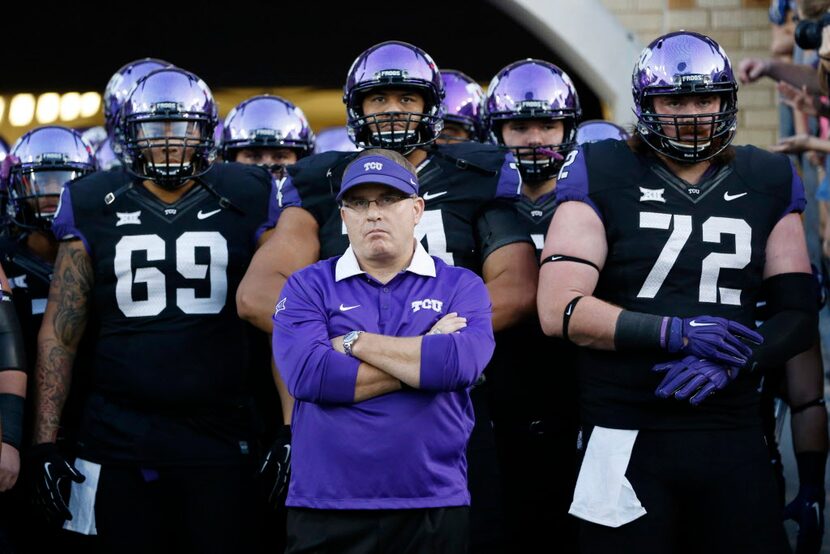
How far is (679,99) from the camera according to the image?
13.0ft

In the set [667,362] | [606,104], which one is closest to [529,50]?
[606,104]

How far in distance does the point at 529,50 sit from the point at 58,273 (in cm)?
888

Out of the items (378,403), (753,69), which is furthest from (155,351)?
(753,69)

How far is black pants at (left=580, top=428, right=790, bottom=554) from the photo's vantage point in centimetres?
363

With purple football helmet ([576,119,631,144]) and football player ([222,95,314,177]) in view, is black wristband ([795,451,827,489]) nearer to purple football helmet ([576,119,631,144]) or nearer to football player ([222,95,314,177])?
purple football helmet ([576,119,631,144])

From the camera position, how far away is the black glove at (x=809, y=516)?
4133 mm

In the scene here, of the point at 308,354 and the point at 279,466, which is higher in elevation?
the point at 308,354

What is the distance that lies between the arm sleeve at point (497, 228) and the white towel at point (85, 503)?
144cm

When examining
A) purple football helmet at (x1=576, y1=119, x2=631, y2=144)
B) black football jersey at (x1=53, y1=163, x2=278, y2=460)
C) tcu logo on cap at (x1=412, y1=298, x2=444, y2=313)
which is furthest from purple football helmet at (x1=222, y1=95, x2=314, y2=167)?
tcu logo on cap at (x1=412, y1=298, x2=444, y2=313)

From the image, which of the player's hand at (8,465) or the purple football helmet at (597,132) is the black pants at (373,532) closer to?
the player's hand at (8,465)

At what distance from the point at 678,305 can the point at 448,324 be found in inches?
30.7

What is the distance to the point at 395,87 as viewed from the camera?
4.33 m

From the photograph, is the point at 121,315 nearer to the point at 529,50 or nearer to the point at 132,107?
the point at 132,107

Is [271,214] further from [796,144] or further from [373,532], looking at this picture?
[796,144]
